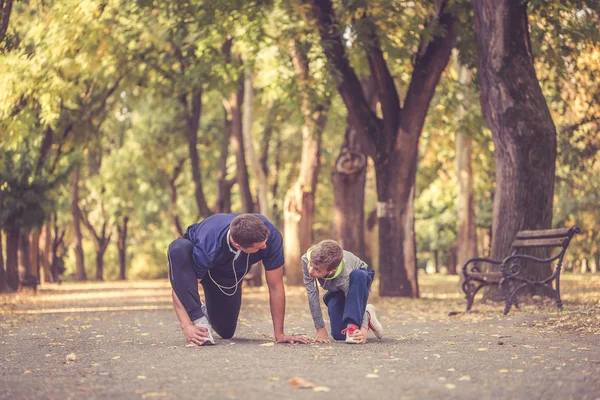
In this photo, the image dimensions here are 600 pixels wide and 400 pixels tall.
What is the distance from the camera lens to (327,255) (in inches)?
351

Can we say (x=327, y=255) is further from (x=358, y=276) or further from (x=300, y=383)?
(x=300, y=383)

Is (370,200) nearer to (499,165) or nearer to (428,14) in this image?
(428,14)

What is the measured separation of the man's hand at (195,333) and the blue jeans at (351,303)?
1.26 meters

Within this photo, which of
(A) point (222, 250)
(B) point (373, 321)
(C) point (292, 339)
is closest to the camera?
(A) point (222, 250)

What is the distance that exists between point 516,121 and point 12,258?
1821cm

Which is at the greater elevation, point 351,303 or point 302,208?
point 302,208

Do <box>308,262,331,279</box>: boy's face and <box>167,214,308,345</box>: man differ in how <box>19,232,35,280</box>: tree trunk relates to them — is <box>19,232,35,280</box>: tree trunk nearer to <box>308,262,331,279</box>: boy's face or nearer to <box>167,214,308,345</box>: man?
<box>167,214,308,345</box>: man

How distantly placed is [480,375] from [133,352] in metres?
3.57

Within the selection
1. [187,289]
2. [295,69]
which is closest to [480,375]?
[187,289]

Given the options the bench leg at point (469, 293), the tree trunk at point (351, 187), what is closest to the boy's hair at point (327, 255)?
the bench leg at point (469, 293)

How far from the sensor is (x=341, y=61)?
21078 millimetres

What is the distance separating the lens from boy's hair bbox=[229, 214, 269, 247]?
8.58 m

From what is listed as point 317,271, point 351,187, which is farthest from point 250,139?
point 317,271

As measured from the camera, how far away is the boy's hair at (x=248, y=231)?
8578 millimetres
